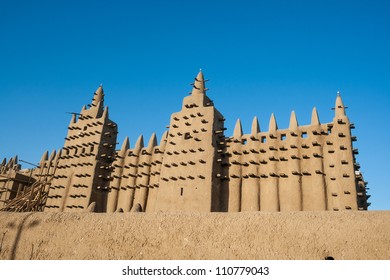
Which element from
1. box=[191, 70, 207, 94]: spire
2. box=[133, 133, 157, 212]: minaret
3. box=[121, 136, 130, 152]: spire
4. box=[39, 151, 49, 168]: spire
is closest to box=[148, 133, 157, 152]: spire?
box=[133, 133, 157, 212]: minaret

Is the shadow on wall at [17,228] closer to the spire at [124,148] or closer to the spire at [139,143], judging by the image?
the spire at [139,143]

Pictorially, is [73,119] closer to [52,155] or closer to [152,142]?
[52,155]

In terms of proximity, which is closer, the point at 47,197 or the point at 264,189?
the point at 264,189

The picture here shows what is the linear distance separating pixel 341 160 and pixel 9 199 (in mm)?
28169

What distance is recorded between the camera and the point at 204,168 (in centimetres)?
2050

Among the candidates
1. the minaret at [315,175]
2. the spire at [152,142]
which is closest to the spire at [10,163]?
the spire at [152,142]

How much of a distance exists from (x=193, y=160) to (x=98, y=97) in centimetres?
1395

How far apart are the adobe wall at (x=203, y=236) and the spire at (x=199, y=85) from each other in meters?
16.8

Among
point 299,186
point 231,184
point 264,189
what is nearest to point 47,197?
point 231,184

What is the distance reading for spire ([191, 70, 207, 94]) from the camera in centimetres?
2436

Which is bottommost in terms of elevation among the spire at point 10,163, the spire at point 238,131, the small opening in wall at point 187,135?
the small opening in wall at point 187,135

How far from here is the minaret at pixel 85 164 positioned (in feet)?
83.1

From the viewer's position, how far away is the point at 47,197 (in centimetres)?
2748

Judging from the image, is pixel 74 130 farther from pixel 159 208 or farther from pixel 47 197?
pixel 159 208
